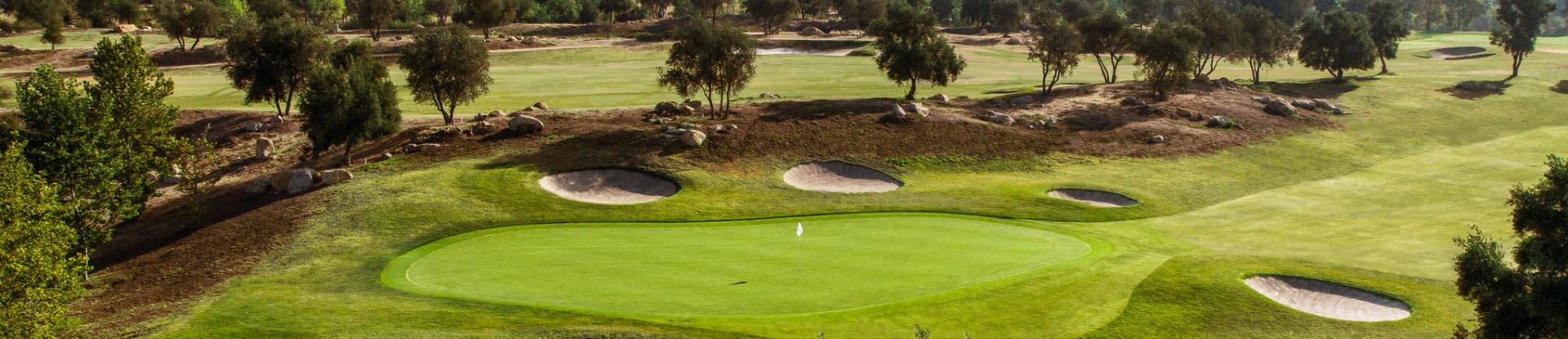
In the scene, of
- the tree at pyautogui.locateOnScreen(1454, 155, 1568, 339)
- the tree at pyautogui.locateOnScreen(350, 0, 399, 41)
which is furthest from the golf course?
the tree at pyautogui.locateOnScreen(350, 0, 399, 41)

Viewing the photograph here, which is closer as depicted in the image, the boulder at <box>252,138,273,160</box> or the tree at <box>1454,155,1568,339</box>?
the tree at <box>1454,155,1568,339</box>

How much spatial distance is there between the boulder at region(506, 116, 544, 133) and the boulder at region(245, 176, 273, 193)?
1311 cm

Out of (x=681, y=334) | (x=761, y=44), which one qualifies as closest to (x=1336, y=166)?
(x=681, y=334)

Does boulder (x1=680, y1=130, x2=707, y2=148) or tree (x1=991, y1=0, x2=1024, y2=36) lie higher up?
tree (x1=991, y1=0, x2=1024, y2=36)

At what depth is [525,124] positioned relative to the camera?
5488 cm

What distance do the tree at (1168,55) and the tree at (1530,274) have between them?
160ft

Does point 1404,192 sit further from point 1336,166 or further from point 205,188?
point 205,188

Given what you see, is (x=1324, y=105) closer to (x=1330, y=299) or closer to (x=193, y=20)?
(x=1330, y=299)

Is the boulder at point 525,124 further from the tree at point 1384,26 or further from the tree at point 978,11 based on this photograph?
the tree at point 978,11

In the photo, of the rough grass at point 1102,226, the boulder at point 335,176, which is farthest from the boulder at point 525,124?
the boulder at point 335,176

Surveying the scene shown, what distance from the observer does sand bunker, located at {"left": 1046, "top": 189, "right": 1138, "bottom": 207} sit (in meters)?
45.8

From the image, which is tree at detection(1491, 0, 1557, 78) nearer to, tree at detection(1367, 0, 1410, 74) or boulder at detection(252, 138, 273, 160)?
tree at detection(1367, 0, 1410, 74)

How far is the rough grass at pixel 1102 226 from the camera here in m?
25.9

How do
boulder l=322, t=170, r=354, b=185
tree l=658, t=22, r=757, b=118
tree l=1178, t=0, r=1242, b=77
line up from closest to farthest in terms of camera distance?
boulder l=322, t=170, r=354, b=185 < tree l=658, t=22, r=757, b=118 < tree l=1178, t=0, r=1242, b=77
